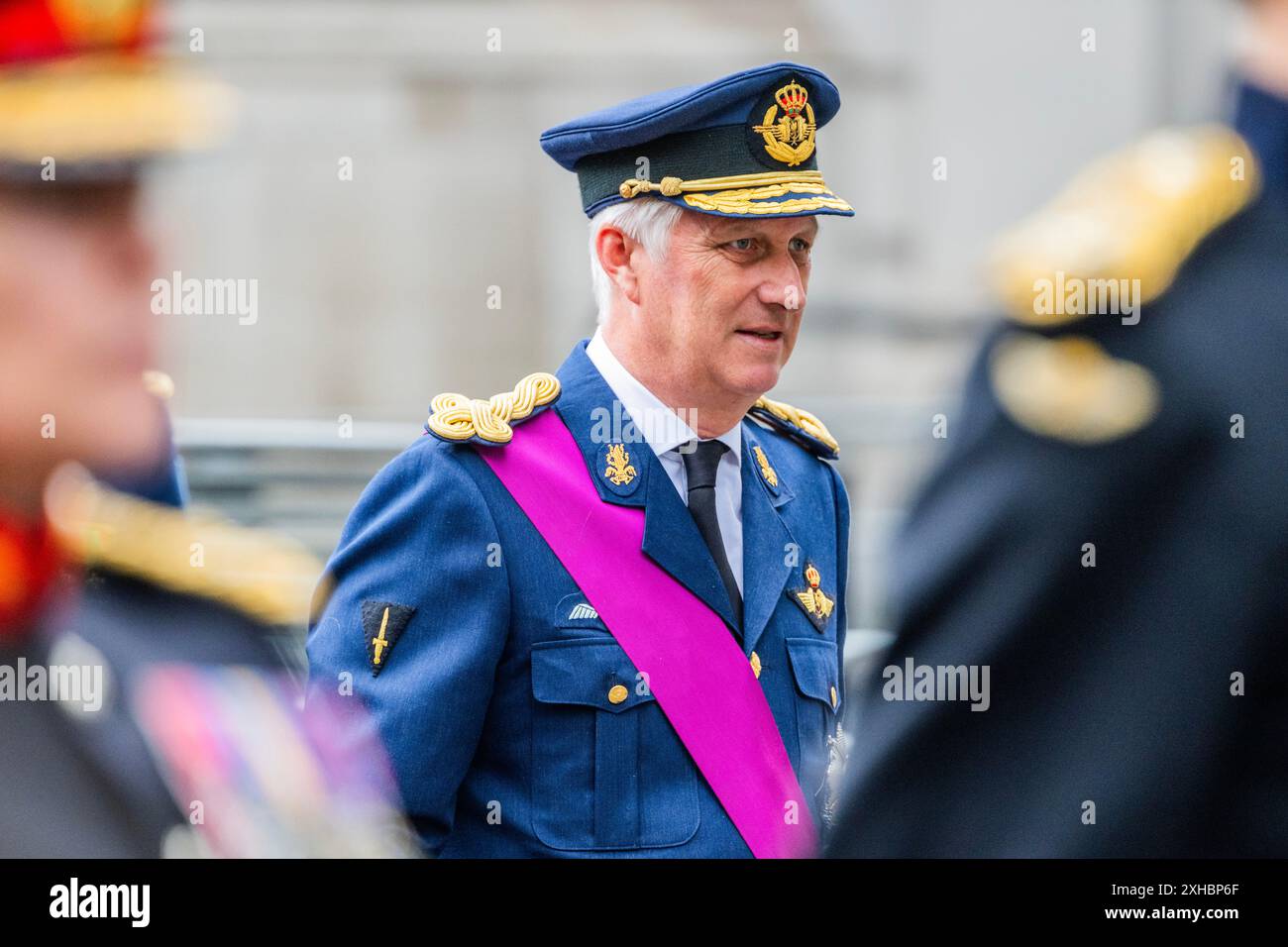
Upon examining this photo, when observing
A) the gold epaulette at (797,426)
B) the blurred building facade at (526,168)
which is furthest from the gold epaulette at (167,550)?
the blurred building facade at (526,168)

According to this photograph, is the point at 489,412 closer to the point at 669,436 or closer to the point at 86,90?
the point at 669,436

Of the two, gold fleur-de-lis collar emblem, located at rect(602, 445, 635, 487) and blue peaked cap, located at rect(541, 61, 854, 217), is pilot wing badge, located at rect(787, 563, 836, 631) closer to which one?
gold fleur-de-lis collar emblem, located at rect(602, 445, 635, 487)

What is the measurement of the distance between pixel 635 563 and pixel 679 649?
145 mm

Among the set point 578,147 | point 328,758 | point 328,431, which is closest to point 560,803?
point 328,758

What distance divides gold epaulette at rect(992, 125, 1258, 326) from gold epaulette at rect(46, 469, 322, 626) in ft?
2.25

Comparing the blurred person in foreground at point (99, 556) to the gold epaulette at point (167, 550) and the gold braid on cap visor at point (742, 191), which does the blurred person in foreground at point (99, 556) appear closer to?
the gold epaulette at point (167, 550)

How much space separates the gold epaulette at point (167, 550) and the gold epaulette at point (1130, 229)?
69cm

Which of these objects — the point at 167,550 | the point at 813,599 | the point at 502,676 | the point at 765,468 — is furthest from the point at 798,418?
the point at 167,550

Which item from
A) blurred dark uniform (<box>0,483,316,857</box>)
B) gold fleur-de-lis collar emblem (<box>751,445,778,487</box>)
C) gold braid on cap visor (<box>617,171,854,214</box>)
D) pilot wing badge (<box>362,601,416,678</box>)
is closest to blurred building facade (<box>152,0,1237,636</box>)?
gold fleur-de-lis collar emblem (<box>751,445,778,487</box>)

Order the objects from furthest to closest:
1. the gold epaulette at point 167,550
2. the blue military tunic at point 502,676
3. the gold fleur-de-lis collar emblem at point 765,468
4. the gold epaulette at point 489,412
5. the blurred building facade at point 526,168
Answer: the blurred building facade at point 526,168 → the gold fleur-de-lis collar emblem at point 765,468 → the gold epaulette at point 489,412 → the blue military tunic at point 502,676 → the gold epaulette at point 167,550

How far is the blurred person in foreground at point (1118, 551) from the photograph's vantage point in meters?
1.04

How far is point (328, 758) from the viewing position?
1572 mm

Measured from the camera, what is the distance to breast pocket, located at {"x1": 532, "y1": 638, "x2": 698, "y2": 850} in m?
2.19

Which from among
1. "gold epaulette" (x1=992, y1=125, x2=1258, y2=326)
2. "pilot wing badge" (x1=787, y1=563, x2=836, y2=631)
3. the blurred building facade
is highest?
the blurred building facade
